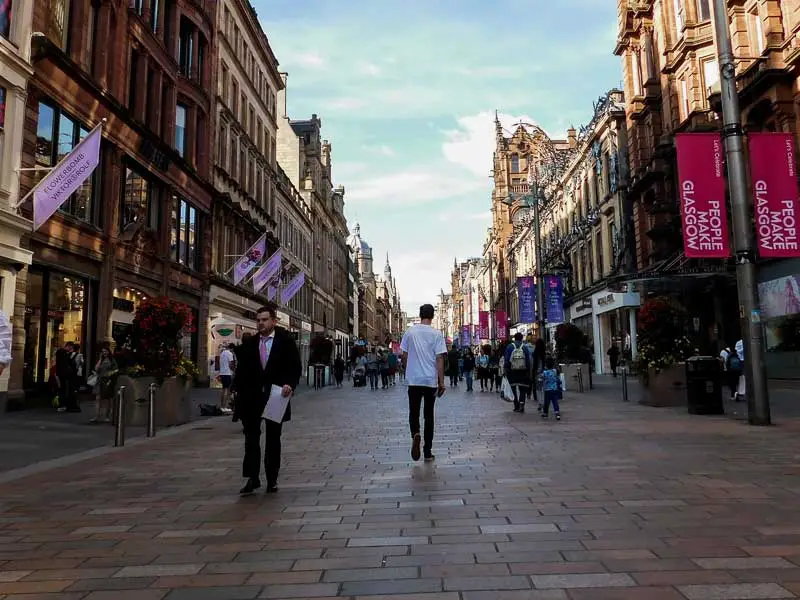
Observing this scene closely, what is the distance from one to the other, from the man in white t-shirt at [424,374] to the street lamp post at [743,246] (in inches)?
247

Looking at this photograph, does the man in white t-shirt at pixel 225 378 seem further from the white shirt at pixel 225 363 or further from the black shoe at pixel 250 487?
the black shoe at pixel 250 487

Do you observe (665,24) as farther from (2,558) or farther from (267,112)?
(2,558)

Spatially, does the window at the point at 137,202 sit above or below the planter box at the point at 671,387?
above

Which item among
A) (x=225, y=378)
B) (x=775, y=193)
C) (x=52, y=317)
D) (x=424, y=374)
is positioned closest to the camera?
(x=424, y=374)

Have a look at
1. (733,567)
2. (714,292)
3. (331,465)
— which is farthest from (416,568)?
(714,292)

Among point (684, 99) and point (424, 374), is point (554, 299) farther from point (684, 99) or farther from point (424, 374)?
point (424, 374)

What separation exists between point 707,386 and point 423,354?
313 inches

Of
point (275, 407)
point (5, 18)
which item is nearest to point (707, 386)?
point (275, 407)

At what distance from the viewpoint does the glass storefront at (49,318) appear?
17.0 metres

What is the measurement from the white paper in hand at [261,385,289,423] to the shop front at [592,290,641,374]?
28.3 meters

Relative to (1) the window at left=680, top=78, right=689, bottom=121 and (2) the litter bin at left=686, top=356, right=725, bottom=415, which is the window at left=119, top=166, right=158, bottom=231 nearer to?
(2) the litter bin at left=686, top=356, right=725, bottom=415

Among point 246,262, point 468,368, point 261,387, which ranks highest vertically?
point 246,262

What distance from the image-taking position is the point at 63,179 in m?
14.5

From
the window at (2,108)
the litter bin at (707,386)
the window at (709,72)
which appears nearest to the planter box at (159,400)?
the window at (2,108)
